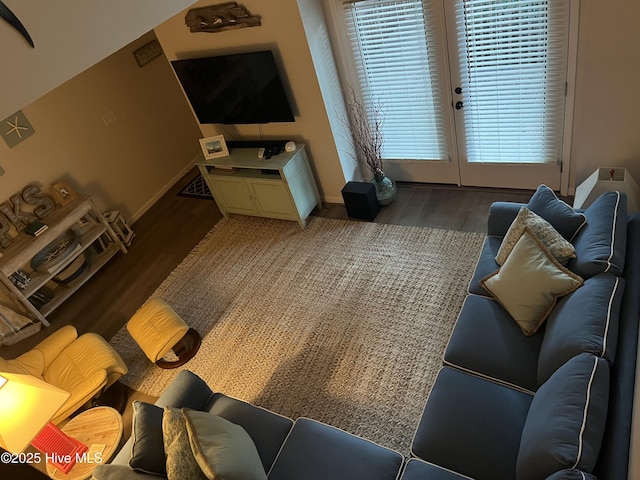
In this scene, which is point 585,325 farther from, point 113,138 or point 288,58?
point 113,138

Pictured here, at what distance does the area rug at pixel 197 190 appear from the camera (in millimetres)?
5272

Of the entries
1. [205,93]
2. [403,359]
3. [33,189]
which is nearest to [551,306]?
[403,359]

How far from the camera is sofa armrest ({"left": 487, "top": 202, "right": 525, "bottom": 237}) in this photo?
9.47 feet

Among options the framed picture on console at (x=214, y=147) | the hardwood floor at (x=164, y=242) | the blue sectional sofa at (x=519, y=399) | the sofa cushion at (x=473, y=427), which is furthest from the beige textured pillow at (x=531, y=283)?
the framed picture on console at (x=214, y=147)

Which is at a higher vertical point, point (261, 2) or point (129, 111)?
point (261, 2)

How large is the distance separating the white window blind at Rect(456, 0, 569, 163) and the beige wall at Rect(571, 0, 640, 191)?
150 millimetres

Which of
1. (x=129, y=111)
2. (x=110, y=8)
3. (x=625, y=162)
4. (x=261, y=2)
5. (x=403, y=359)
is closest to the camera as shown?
(x=110, y=8)

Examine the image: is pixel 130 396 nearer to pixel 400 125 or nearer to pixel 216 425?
pixel 216 425

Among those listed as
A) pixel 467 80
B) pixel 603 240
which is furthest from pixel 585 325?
pixel 467 80

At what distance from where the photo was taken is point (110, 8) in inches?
72.3

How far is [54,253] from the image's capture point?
4.25 m

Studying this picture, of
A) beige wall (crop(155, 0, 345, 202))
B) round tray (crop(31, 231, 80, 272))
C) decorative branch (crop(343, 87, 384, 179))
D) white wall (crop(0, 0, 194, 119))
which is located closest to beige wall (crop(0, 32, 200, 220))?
round tray (crop(31, 231, 80, 272))

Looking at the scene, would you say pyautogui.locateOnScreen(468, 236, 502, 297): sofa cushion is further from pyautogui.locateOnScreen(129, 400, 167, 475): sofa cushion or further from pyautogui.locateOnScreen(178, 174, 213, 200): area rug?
pyautogui.locateOnScreen(178, 174, 213, 200): area rug

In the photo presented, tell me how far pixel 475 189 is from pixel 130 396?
3.35 meters
